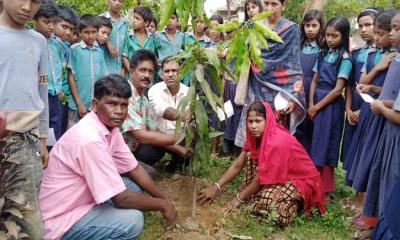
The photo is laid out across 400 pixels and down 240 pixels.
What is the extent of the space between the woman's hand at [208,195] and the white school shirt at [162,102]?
2.51 ft

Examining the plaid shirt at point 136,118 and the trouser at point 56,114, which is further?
the trouser at point 56,114


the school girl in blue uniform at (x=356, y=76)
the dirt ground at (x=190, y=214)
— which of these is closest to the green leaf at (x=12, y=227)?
the dirt ground at (x=190, y=214)

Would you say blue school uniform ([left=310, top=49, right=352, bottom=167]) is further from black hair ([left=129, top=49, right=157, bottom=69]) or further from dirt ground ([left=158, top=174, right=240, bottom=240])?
black hair ([left=129, top=49, right=157, bottom=69])

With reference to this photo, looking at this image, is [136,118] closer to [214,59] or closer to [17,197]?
[214,59]

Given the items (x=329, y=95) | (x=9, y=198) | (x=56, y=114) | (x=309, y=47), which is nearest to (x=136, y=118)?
(x=56, y=114)

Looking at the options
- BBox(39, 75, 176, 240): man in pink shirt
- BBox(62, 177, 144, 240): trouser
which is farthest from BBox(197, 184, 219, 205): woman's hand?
BBox(62, 177, 144, 240): trouser

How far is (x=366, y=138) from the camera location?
329cm

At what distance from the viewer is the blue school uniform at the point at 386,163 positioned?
2.89 metres

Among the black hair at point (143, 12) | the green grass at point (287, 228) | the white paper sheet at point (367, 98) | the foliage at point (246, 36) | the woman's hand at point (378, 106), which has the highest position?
the black hair at point (143, 12)

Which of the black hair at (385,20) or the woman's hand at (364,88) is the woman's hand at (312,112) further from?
the black hair at (385,20)

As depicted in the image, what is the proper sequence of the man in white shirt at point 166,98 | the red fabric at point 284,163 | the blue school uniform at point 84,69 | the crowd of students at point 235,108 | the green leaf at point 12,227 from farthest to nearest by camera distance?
1. the blue school uniform at point 84,69
2. the man in white shirt at point 166,98
3. the red fabric at point 284,163
4. the crowd of students at point 235,108
5. the green leaf at point 12,227

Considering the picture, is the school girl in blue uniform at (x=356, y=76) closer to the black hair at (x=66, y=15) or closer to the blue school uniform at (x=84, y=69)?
the blue school uniform at (x=84, y=69)

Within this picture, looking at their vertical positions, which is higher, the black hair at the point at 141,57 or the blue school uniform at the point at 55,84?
the black hair at the point at 141,57

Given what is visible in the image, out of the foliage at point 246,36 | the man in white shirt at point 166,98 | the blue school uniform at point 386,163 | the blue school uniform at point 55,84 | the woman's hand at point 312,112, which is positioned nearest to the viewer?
the foliage at point 246,36
